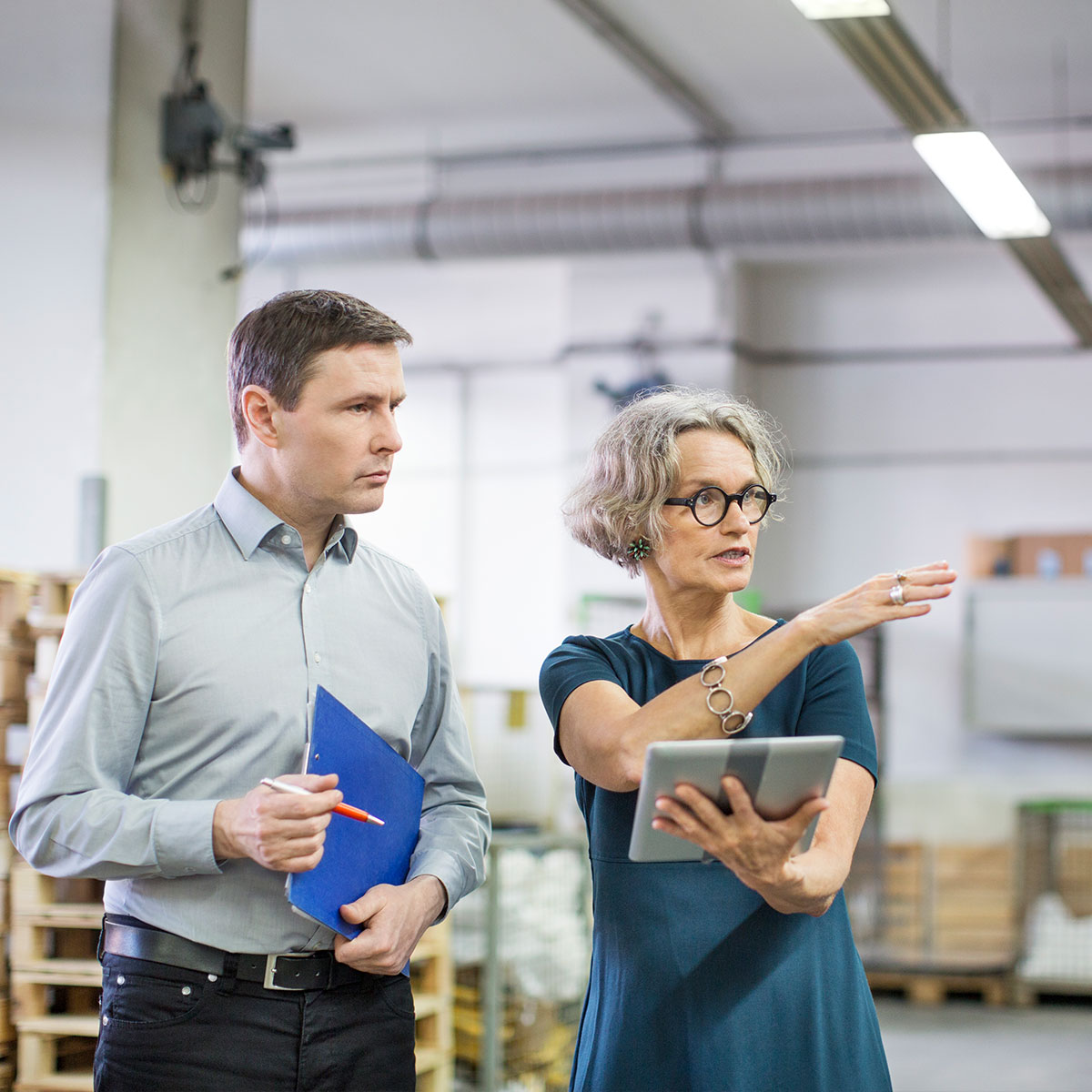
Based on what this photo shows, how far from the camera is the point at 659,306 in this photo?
8594 mm

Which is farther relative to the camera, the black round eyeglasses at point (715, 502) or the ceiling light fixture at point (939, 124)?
the ceiling light fixture at point (939, 124)

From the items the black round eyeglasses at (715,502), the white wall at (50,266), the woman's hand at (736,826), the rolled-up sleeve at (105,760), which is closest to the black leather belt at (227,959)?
the rolled-up sleeve at (105,760)

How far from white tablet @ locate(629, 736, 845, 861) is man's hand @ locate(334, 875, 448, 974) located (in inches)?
15.9

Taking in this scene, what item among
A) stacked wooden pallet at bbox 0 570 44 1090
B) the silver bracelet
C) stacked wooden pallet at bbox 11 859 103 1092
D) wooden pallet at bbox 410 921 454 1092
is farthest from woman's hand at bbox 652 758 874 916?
wooden pallet at bbox 410 921 454 1092

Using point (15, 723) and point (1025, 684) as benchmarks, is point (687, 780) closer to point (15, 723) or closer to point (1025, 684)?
point (15, 723)

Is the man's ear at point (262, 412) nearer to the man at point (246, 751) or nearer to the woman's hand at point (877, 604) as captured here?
the man at point (246, 751)

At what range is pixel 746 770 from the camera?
58.7 inches

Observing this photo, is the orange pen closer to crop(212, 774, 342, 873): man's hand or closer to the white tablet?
crop(212, 774, 342, 873): man's hand

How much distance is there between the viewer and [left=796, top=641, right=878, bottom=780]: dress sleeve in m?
1.78

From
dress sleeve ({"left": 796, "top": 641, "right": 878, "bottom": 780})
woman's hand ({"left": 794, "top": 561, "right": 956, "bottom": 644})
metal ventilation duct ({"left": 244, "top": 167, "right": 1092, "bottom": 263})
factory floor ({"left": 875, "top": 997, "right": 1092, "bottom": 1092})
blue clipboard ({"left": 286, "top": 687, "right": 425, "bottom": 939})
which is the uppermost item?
metal ventilation duct ({"left": 244, "top": 167, "right": 1092, "bottom": 263})

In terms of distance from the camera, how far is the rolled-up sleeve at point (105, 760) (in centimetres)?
167

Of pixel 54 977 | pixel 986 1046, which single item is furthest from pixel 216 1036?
pixel 986 1046

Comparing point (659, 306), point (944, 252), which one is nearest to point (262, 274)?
point (659, 306)

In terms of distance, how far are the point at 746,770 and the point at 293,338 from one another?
0.87m
